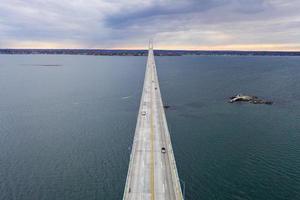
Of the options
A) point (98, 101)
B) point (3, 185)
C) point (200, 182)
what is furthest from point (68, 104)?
point (200, 182)

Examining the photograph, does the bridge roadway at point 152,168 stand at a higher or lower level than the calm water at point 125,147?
higher

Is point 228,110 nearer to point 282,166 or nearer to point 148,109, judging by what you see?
point 148,109

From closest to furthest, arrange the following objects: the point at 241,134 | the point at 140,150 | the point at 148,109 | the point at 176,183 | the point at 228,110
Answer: the point at 176,183 < the point at 140,150 < the point at 241,134 < the point at 148,109 < the point at 228,110

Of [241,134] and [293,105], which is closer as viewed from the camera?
[241,134]

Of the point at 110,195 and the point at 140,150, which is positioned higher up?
the point at 140,150

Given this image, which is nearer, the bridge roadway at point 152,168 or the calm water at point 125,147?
the bridge roadway at point 152,168

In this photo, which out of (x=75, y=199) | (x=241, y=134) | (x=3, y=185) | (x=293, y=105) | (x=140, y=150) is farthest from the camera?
(x=293, y=105)

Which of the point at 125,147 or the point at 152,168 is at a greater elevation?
the point at 152,168

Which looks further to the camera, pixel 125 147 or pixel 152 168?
pixel 125 147

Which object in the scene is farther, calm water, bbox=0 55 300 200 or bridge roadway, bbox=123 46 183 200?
calm water, bbox=0 55 300 200

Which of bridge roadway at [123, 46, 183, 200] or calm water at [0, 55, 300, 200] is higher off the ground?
bridge roadway at [123, 46, 183, 200]
